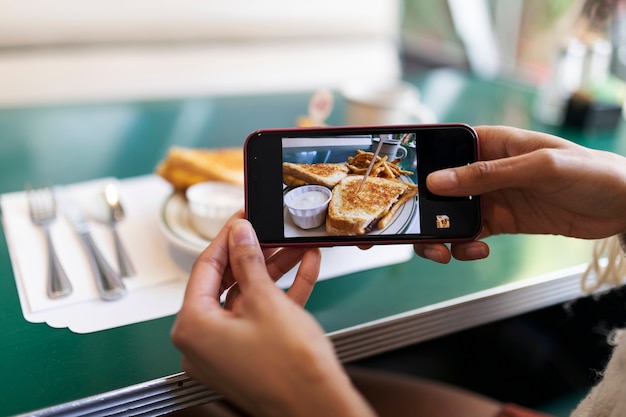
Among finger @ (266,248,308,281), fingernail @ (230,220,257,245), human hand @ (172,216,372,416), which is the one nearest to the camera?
human hand @ (172,216,372,416)

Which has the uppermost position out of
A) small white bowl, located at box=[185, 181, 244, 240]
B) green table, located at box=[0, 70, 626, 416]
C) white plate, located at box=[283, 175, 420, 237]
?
white plate, located at box=[283, 175, 420, 237]

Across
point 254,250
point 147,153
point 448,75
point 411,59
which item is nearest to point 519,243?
point 254,250

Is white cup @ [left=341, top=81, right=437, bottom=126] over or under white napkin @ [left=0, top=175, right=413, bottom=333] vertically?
over

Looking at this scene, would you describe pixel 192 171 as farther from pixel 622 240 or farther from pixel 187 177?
pixel 622 240

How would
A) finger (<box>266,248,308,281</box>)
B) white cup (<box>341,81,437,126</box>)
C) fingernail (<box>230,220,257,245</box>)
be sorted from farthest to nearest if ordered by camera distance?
1. white cup (<box>341,81,437,126</box>)
2. finger (<box>266,248,308,281</box>)
3. fingernail (<box>230,220,257,245</box>)

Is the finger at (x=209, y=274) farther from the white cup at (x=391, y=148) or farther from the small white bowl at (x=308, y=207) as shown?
the white cup at (x=391, y=148)

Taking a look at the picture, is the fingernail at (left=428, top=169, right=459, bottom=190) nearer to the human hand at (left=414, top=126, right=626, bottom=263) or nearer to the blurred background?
the human hand at (left=414, top=126, right=626, bottom=263)

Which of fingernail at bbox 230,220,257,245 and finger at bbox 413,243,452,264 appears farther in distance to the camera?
finger at bbox 413,243,452,264

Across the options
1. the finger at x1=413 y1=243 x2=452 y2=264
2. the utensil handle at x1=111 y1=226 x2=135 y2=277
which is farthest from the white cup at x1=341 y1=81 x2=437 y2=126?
the utensil handle at x1=111 y1=226 x2=135 y2=277
